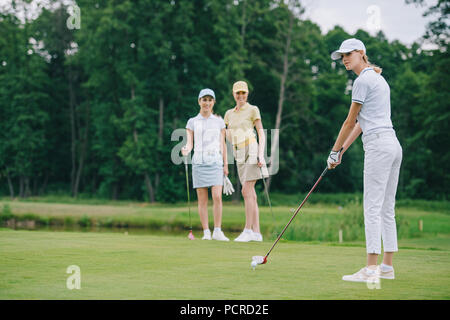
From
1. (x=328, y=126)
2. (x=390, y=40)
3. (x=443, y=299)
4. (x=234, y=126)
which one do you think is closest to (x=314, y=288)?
(x=443, y=299)

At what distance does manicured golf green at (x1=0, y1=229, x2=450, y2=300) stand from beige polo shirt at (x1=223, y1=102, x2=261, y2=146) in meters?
1.80

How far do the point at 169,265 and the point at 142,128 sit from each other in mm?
30758

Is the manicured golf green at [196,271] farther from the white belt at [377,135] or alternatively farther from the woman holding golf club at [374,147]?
the white belt at [377,135]

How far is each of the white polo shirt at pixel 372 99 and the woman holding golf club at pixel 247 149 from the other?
11.5 ft

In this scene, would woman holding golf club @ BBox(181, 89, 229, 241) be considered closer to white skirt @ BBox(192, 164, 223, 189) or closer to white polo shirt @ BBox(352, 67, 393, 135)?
white skirt @ BBox(192, 164, 223, 189)

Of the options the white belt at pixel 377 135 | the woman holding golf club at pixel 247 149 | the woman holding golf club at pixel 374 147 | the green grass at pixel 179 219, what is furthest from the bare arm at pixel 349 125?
the green grass at pixel 179 219

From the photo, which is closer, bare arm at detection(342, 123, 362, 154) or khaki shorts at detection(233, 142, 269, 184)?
bare arm at detection(342, 123, 362, 154)

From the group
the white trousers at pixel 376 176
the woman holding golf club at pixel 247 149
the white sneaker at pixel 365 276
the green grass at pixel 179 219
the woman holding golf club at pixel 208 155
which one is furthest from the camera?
the green grass at pixel 179 219

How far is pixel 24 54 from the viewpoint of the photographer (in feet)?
132

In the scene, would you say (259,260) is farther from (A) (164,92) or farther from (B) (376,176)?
(A) (164,92)

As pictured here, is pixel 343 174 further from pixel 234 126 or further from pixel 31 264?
pixel 31 264

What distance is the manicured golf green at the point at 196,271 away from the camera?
3841mm

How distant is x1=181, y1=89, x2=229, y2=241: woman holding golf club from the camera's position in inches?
341

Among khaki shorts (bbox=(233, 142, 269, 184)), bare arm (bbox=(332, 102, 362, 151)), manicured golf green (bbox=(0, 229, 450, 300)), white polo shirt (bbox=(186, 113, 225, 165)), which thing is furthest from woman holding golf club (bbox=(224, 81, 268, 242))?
bare arm (bbox=(332, 102, 362, 151))
